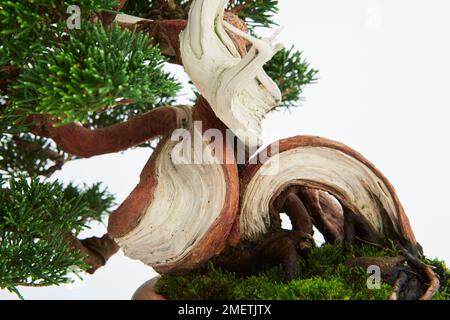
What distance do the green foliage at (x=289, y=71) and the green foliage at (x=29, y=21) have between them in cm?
54

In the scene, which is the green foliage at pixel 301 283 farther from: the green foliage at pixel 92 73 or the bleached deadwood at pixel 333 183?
the green foliage at pixel 92 73

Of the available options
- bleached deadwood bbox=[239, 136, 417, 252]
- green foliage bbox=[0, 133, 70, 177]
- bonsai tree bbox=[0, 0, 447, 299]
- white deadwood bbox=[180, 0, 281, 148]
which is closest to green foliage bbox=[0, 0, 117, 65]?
bonsai tree bbox=[0, 0, 447, 299]

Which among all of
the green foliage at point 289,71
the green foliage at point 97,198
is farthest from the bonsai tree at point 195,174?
the green foliage at point 97,198

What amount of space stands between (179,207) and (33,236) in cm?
27

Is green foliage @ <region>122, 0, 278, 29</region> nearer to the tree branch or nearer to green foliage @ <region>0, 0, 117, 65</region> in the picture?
the tree branch

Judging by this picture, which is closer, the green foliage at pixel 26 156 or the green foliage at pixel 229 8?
the green foliage at pixel 229 8

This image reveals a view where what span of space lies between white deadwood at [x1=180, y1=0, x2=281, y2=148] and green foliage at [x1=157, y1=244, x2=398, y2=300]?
0.26 m

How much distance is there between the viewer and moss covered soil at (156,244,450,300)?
1.00 m

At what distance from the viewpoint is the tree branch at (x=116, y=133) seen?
1.19 metres

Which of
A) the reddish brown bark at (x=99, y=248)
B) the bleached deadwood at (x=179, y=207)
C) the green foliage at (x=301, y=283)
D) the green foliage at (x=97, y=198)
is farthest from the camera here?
the green foliage at (x=97, y=198)

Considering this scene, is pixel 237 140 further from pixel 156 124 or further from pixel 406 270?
pixel 406 270

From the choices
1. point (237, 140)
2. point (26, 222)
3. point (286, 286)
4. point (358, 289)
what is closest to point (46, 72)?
point (26, 222)

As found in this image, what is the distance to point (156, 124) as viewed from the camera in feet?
3.98
